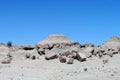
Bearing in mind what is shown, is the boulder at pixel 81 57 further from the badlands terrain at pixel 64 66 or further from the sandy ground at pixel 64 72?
the sandy ground at pixel 64 72

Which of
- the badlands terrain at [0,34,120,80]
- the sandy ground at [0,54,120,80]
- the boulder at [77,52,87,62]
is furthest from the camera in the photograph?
the boulder at [77,52,87,62]

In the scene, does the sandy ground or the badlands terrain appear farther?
the badlands terrain

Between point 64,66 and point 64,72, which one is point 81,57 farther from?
point 64,72

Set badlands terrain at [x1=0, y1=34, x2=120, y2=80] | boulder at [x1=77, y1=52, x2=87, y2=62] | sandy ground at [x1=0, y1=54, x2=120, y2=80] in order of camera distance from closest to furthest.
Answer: sandy ground at [x1=0, y1=54, x2=120, y2=80]
badlands terrain at [x1=0, y1=34, x2=120, y2=80]
boulder at [x1=77, y1=52, x2=87, y2=62]

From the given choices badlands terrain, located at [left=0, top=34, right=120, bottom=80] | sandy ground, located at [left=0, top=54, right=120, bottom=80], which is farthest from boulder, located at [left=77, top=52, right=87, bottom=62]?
sandy ground, located at [left=0, top=54, right=120, bottom=80]

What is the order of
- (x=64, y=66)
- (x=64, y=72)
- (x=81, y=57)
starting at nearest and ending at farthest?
(x=64, y=72), (x=64, y=66), (x=81, y=57)

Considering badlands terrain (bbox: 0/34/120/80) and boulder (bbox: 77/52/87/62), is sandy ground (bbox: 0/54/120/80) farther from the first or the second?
boulder (bbox: 77/52/87/62)

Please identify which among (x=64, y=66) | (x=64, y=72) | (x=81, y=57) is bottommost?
(x=64, y=72)

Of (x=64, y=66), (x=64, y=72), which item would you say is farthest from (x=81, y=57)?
(x=64, y=72)

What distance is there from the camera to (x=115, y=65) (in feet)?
70.8

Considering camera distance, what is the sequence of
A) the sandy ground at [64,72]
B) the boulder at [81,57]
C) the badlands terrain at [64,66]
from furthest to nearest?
1. the boulder at [81,57]
2. the badlands terrain at [64,66]
3. the sandy ground at [64,72]

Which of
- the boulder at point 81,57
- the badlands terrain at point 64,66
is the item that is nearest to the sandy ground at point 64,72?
the badlands terrain at point 64,66

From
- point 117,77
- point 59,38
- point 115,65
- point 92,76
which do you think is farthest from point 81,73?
point 59,38

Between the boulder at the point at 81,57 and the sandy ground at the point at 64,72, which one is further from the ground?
the boulder at the point at 81,57
